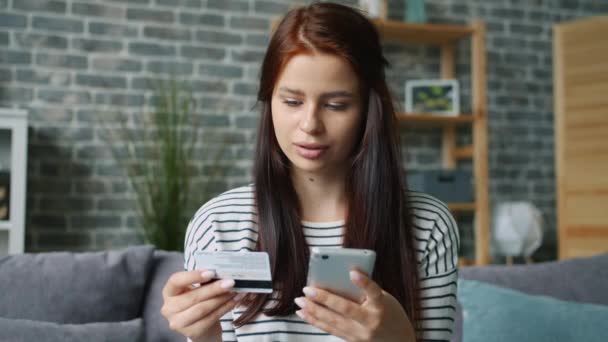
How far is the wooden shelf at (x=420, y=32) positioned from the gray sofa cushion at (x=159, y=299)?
2.01 m

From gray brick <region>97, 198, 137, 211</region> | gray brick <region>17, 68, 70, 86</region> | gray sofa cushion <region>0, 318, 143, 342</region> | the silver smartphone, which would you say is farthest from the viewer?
gray brick <region>97, 198, 137, 211</region>

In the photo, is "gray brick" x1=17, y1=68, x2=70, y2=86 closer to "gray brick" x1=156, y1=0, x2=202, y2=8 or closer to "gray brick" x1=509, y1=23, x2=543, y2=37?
"gray brick" x1=156, y1=0, x2=202, y2=8

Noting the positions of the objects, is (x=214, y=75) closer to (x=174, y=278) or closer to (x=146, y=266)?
(x=146, y=266)

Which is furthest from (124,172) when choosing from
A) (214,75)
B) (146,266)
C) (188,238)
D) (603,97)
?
(603,97)

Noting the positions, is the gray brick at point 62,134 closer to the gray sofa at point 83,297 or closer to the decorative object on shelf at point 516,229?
the gray sofa at point 83,297

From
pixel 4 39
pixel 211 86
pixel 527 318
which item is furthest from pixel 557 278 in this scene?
pixel 4 39

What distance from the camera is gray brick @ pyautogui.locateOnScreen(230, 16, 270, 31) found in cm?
355

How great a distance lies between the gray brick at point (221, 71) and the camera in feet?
11.4

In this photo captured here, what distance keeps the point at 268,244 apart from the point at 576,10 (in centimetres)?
362

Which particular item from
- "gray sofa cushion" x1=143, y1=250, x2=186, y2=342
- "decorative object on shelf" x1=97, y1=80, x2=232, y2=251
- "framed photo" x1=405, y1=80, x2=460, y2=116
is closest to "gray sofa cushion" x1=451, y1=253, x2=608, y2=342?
"gray sofa cushion" x1=143, y1=250, x2=186, y2=342

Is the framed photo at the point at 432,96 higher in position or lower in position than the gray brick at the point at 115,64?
lower

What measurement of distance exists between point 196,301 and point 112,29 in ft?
8.41

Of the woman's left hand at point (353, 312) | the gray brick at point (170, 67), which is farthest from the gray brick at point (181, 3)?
the woman's left hand at point (353, 312)

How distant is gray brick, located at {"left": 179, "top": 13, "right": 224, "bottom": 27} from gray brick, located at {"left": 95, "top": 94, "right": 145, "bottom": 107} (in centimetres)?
47
